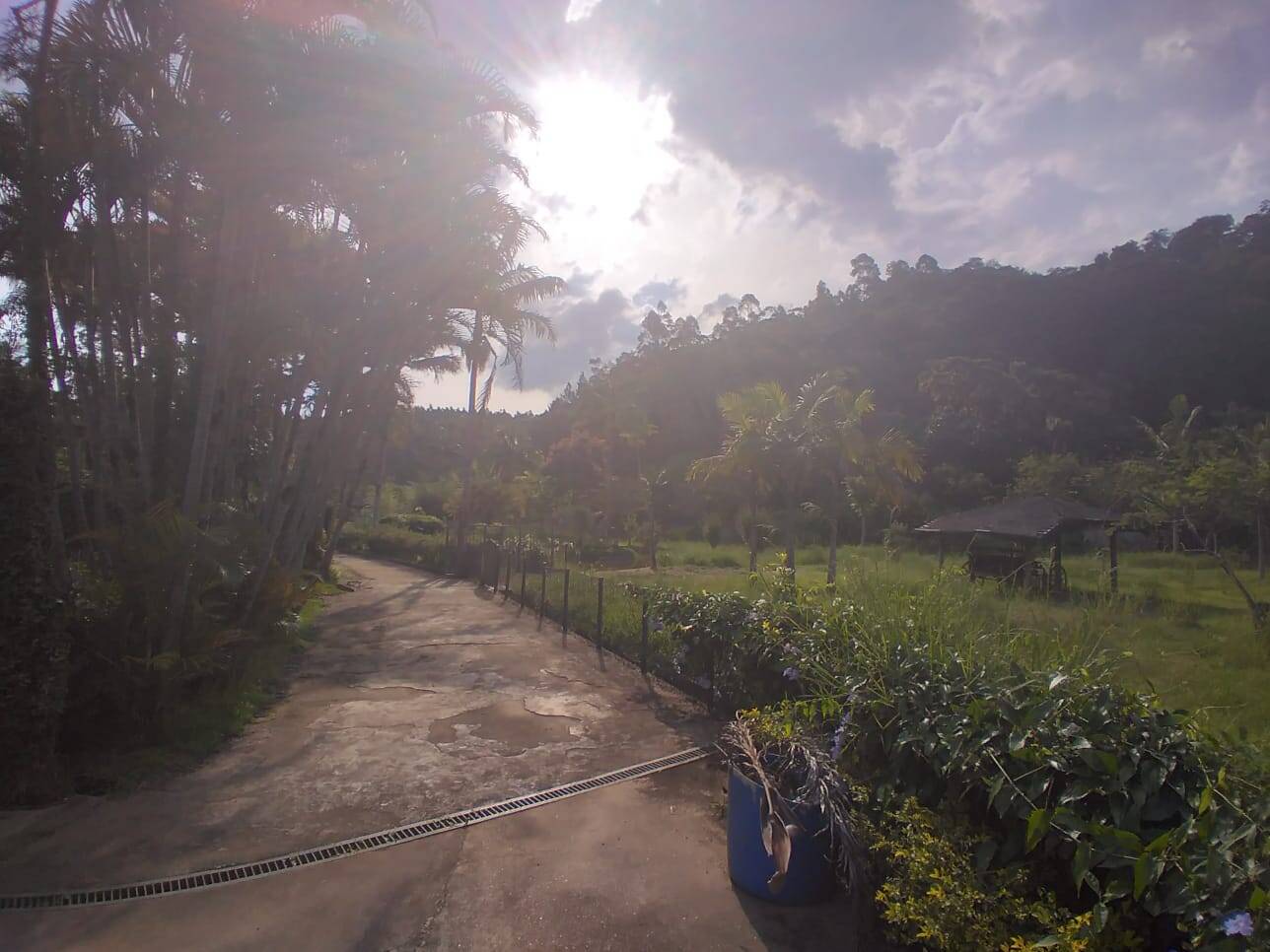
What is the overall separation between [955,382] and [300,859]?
47.9 m

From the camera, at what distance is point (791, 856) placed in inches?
154

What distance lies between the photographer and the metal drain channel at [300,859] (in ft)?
13.0

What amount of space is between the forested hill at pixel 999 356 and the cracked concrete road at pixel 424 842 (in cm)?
2867

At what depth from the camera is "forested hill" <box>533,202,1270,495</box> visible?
154 feet

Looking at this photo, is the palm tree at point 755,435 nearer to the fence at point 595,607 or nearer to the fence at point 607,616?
the fence at point 595,607

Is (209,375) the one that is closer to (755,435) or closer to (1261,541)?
(755,435)

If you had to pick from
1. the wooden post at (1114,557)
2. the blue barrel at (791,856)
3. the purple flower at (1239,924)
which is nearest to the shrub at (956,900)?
the purple flower at (1239,924)

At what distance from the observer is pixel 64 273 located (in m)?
8.21

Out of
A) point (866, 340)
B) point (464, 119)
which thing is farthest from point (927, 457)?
point (464, 119)

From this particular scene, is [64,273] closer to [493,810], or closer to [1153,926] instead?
[493,810]

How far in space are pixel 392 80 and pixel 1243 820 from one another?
31.0 feet

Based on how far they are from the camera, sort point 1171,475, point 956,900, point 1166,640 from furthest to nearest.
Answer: point 1171,475
point 1166,640
point 956,900

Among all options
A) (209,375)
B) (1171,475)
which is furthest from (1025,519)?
(209,375)

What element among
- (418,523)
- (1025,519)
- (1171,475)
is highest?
(1171,475)
